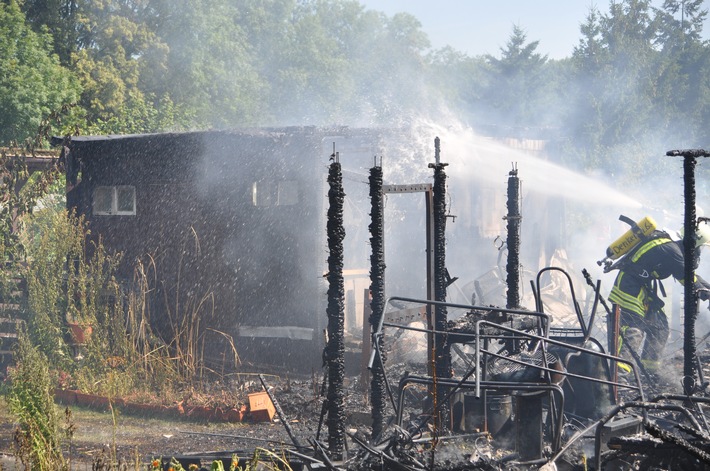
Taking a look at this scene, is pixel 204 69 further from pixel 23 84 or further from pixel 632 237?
pixel 632 237

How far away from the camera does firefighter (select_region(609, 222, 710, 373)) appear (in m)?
10.3

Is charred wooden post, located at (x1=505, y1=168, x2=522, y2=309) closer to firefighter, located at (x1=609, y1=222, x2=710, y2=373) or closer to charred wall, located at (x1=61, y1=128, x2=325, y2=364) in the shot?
firefighter, located at (x1=609, y1=222, x2=710, y2=373)

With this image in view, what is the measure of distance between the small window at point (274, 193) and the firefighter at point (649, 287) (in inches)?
210

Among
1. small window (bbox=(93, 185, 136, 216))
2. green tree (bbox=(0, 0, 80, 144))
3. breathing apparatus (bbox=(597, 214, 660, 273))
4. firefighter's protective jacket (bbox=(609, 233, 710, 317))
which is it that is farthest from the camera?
green tree (bbox=(0, 0, 80, 144))

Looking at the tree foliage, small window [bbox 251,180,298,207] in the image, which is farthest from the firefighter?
the tree foliage

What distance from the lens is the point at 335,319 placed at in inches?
269

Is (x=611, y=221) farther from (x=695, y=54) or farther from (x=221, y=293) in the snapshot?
(x=221, y=293)

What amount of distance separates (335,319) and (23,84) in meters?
17.7

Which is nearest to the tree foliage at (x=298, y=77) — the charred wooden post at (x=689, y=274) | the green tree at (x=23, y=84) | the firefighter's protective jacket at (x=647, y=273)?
the green tree at (x=23, y=84)

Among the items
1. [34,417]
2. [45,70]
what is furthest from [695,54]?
[34,417]

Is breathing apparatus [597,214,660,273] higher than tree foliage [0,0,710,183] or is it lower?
lower

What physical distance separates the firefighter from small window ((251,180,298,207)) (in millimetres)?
5331

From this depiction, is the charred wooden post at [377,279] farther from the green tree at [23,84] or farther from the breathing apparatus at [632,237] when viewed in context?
the green tree at [23,84]

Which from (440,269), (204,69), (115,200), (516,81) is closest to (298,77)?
(204,69)
